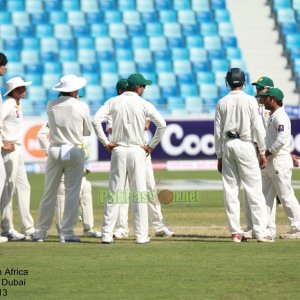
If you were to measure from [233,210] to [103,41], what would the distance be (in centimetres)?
2057

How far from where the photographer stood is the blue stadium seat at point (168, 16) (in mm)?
33562

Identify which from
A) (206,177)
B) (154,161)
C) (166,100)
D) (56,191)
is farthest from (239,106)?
(166,100)

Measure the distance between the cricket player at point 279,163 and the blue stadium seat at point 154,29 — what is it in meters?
20.1

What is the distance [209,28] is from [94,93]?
4911 mm

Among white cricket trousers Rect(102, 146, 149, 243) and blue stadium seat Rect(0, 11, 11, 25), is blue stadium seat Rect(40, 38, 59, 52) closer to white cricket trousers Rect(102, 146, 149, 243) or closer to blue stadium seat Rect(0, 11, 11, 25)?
blue stadium seat Rect(0, 11, 11, 25)

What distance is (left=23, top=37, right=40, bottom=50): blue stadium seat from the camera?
31.9 m

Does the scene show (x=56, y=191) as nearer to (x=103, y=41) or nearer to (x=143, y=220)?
(x=143, y=220)

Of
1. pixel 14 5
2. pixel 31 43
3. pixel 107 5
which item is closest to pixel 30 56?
pixel 31 43

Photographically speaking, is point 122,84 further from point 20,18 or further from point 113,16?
point 113,16

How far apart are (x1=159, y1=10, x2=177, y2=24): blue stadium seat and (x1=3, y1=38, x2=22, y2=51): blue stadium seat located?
15.0ft

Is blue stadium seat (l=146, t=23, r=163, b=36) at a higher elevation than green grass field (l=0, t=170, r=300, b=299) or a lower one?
higher

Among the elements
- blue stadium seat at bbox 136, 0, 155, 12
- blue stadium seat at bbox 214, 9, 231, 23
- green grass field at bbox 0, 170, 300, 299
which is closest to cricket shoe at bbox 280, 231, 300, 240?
green grass field at bbox 0, 170, 300, 299

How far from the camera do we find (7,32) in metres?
31.9

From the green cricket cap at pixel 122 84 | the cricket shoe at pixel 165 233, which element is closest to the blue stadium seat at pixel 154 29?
the cricket shoe at pixel 165 233
